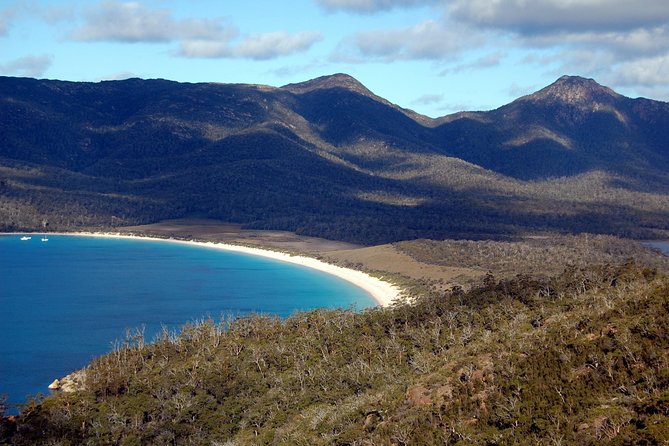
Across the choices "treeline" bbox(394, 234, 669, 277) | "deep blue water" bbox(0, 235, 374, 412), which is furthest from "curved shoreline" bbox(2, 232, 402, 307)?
"treeline" bbox(394, 234, 669, 277)

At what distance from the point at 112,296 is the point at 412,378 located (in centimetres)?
8364

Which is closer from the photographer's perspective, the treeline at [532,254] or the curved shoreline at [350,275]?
the curved shoreline at [350,275]

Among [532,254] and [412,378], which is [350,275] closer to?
[532,254]

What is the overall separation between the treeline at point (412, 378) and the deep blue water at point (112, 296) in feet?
51.1

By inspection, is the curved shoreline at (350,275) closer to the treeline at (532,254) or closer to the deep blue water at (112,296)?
the deep blue water at (112,296)

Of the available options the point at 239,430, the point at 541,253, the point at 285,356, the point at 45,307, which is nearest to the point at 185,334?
the point at 285,356

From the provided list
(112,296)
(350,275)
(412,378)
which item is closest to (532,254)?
(350,275)

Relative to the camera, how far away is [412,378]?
188ft

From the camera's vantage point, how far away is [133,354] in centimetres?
7331

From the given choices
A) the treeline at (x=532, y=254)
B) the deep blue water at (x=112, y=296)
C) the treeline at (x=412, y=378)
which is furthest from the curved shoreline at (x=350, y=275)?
the treeline at (x=412, y=378)

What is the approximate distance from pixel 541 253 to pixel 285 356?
9265cm

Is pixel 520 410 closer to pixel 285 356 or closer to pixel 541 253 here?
pixel 285 356

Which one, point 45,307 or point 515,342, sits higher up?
point 515,342

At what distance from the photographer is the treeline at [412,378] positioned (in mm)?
43656
